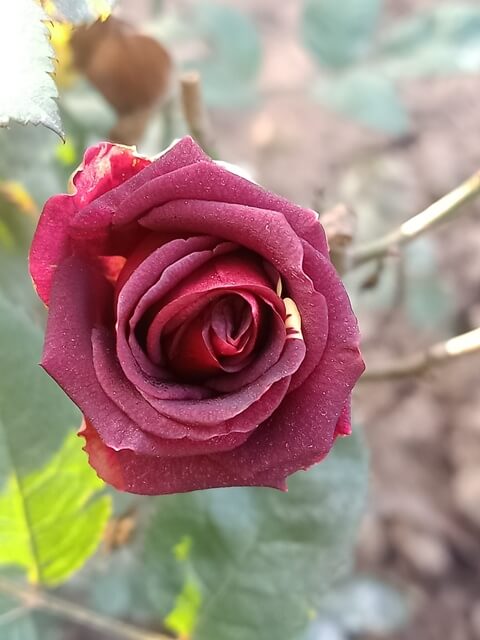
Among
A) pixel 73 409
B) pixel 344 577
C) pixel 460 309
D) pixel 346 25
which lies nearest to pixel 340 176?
pixel 460 309

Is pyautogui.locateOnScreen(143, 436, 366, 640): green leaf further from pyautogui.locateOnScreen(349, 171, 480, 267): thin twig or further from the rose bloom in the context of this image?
the rose bloom

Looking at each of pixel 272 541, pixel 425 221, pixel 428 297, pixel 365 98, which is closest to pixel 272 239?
pixel 425 221

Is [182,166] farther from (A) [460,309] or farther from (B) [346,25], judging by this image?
(A) [460,309]

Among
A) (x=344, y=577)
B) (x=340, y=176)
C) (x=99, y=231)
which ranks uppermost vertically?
(x=99, y=231)

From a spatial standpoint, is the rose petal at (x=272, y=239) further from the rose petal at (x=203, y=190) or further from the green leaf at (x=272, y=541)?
the green leaf at (x=272, y=541)

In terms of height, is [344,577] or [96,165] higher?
[96,165]

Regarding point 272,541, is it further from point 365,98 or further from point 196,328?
point 365,98
